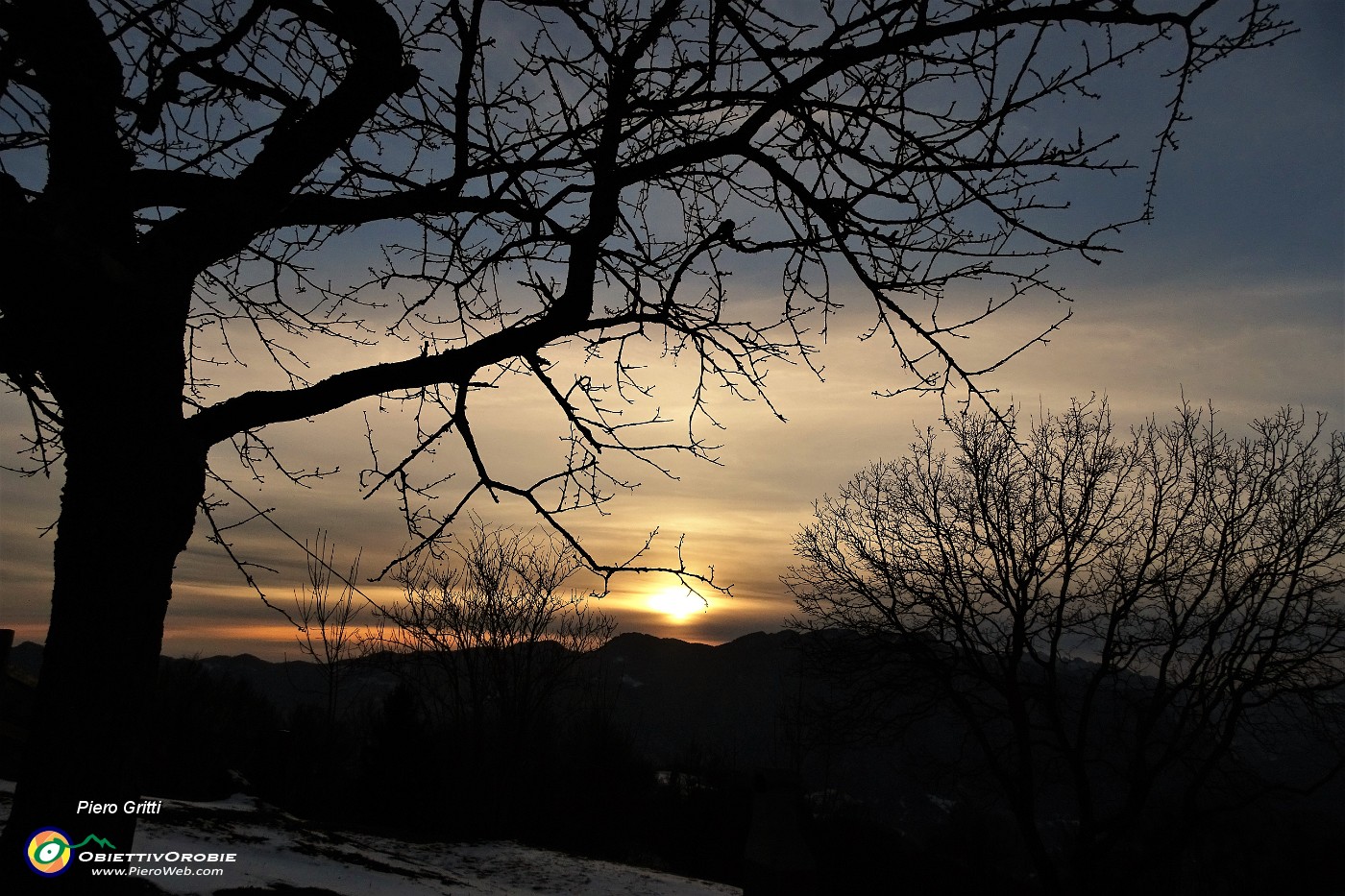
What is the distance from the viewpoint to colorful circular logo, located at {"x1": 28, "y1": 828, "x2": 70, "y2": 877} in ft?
8.05

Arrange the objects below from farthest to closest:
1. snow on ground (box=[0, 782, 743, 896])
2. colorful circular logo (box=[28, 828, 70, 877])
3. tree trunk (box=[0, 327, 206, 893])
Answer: snow on ground (box=[0, 782, 743, 896]), tree trunk (box=[0, 327, 206, 893]), colorful circular logo (box=[28, 828, 70, 877])

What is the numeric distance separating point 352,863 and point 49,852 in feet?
26.9

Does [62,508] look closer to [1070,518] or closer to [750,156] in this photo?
[750,156]

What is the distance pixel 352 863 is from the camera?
9586 mm

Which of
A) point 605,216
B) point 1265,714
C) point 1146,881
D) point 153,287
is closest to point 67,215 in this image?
point 153,287

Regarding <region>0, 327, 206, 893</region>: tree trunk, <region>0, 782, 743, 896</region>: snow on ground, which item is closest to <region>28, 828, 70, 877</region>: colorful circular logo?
<region>0, 327, 206, 893</region>: tree trunk

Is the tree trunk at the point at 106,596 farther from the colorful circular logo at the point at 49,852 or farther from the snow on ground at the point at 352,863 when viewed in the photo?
the snow on ground at the point at 352,863

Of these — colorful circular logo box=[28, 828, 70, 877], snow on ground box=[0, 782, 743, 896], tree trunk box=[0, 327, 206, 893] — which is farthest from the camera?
snow on ground box=[0, 782, 743, 896]

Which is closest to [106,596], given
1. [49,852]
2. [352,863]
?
[49,852]

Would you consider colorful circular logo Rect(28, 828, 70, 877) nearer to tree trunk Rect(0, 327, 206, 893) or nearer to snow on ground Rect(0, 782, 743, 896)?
tree trunk Rect(0, 327, 206, 893)

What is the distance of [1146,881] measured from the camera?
62.2ft

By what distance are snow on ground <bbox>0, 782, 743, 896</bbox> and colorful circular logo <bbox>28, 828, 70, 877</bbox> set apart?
4.67m

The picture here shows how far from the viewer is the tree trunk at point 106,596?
101 inches

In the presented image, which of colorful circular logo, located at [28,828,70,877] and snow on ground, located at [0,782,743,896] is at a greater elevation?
colorful circular logo, located at [28,828,70,877]
